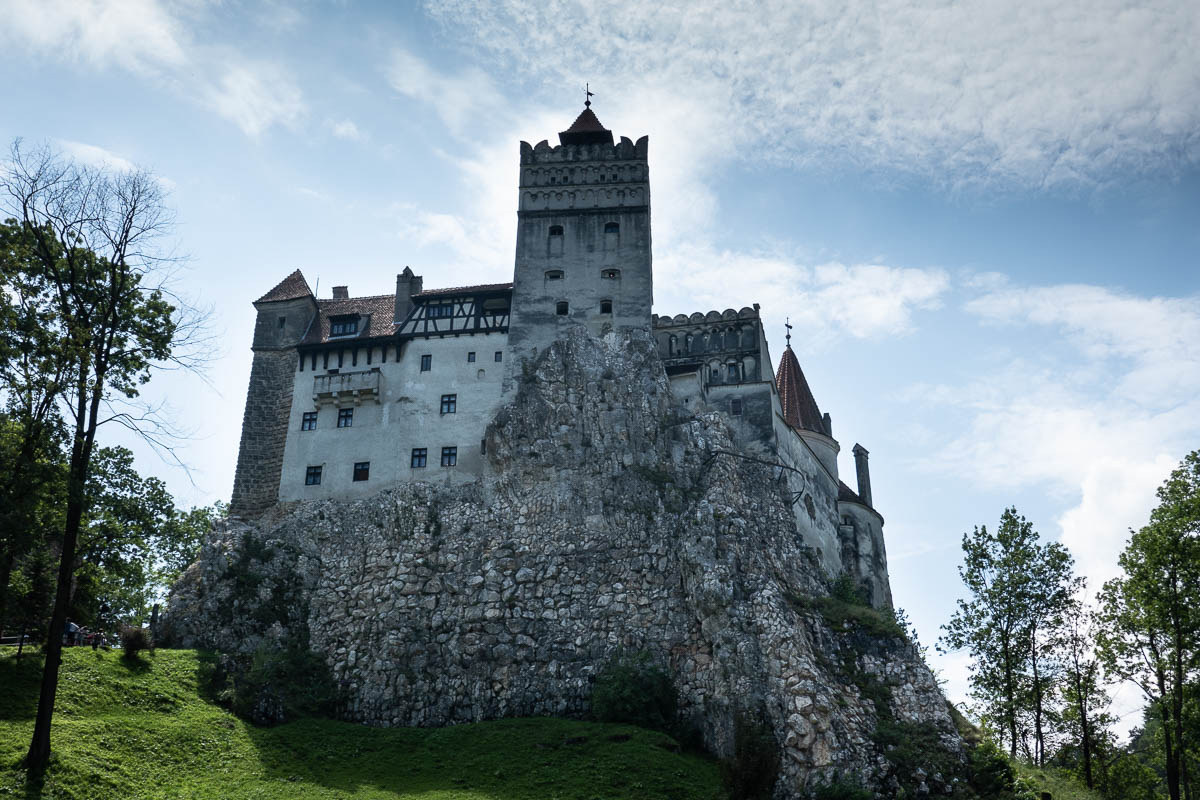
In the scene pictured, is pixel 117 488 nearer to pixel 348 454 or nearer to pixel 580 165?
pixel 348 454

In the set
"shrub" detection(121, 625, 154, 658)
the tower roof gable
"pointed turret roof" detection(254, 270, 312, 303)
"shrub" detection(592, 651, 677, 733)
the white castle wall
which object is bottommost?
"shrub" detection(592, 651, 677, 733)

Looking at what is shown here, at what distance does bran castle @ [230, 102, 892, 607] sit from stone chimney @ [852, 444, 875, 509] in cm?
172

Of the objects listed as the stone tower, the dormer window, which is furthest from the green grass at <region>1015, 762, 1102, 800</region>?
the dormer window

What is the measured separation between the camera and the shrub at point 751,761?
1564 inches

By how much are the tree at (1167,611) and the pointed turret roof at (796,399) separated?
2298 centimetres

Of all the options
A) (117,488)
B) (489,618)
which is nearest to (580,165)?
(489,618)

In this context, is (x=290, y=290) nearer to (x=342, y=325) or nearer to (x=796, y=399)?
(x=342, y=325)

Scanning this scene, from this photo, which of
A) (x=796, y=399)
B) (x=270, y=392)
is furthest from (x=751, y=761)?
(x=270, y=392)

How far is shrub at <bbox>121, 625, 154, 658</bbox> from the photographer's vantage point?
4462 cm

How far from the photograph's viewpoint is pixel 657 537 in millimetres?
51031

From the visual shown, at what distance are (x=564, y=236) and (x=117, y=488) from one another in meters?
27.6

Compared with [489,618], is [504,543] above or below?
above

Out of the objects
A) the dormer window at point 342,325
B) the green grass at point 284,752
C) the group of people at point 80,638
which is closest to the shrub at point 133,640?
the green grass at point 284,752

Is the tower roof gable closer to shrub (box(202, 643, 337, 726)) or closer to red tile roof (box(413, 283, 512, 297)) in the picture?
red tile roof (box(413, 283, 512, 297))
